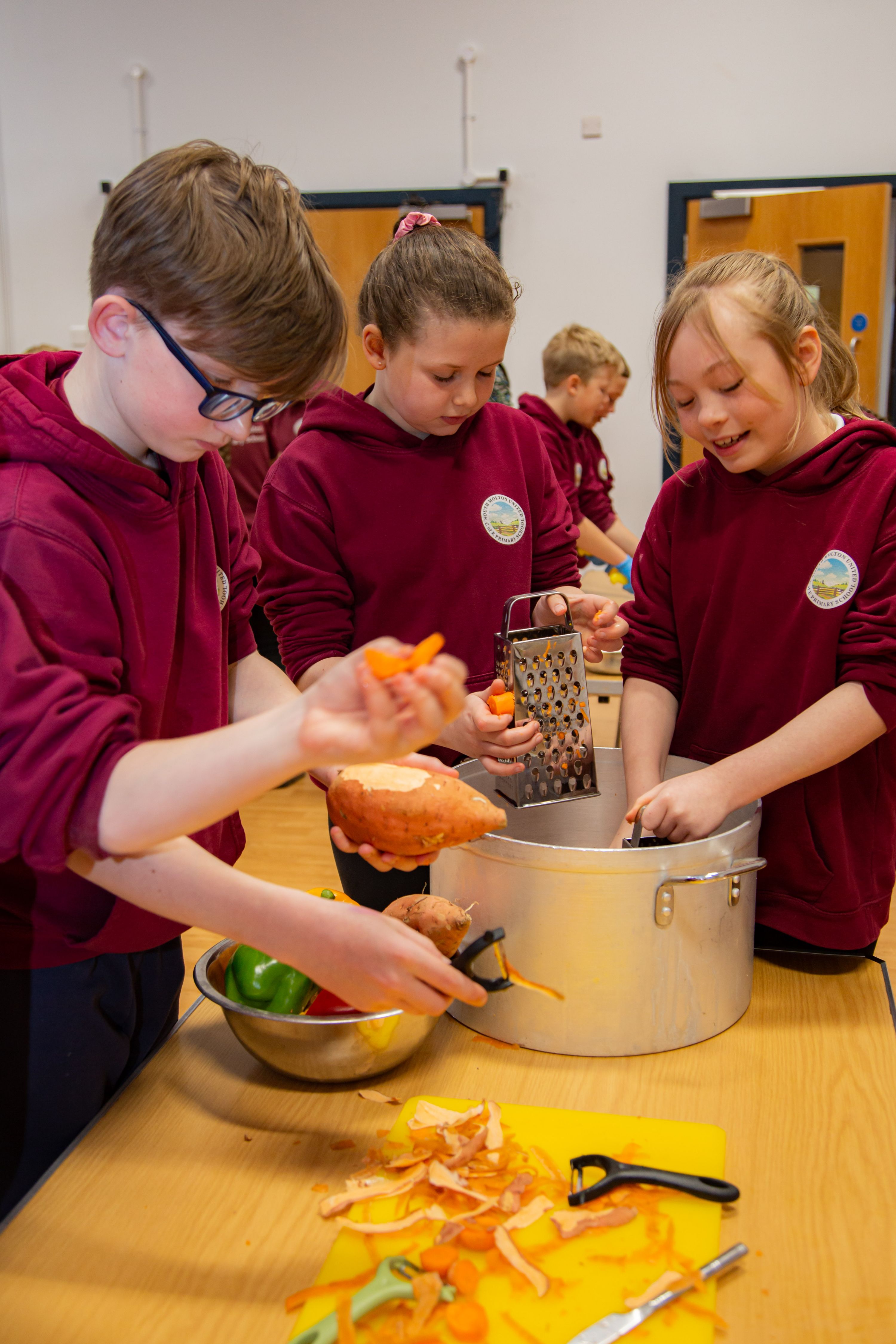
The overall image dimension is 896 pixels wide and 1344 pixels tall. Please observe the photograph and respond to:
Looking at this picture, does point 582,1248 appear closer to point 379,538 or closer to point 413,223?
point 379,538

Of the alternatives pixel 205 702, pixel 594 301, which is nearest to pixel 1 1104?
pixel 205 702

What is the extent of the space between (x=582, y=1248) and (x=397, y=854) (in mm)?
367

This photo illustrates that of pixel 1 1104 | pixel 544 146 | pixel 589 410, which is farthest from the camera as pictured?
pixel 544 146

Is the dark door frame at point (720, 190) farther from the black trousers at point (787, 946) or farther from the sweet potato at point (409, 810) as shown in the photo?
the sweet potato at point (409, 810)

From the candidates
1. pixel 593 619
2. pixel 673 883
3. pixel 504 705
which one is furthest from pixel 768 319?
pixel 673 883

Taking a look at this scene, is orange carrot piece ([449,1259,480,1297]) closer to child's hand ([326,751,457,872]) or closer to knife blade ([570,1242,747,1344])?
knife blade ([570,1242,747,1344])

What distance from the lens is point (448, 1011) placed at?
1168 millimetres

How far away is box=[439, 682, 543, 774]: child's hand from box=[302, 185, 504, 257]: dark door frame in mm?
4308

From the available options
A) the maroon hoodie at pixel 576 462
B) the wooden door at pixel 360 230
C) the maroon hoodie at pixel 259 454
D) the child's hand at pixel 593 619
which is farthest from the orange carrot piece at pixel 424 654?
the wooden door at pixel 360 230

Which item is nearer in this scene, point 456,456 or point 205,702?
point 205,702

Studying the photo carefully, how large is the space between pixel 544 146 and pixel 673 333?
429cm

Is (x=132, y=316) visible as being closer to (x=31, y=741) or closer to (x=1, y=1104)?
(x=31, y=741)

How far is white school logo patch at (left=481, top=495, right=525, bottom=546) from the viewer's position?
154 cm

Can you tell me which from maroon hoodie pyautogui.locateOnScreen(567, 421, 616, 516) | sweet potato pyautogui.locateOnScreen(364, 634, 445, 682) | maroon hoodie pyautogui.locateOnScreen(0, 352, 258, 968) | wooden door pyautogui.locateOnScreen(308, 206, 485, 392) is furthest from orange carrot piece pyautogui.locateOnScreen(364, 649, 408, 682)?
Result: wooden door pyautogui.locateOnScreen(308, 206, 485, 392)
